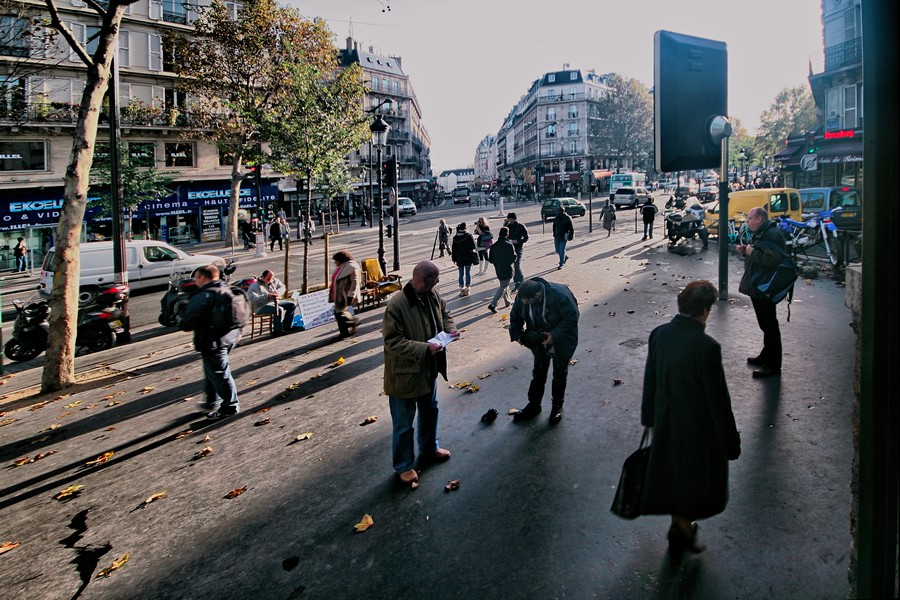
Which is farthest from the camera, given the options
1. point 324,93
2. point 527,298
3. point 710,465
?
point 324,93

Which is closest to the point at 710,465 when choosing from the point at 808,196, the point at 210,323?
the point at 210,323

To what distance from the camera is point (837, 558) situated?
3.45 meters

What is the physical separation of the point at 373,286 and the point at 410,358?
342 inches

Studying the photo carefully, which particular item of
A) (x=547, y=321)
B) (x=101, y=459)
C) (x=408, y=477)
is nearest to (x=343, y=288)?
(x=101, y=459)

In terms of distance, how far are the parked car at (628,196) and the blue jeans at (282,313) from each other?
39362 millimetres

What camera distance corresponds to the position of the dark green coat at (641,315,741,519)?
11.1ft

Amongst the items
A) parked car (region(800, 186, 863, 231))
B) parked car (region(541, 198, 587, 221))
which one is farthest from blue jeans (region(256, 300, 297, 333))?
parked car (region(541, 198, 587, 221))

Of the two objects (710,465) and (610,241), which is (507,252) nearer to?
(710,465)

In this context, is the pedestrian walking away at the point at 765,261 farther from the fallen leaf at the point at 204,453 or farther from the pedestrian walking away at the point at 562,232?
the pedestrian walking away at the point at 562,232

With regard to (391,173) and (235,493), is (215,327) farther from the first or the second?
(391,173)

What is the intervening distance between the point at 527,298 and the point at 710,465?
96.4 inches

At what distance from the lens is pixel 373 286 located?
1308cm

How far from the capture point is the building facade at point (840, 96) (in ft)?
97.8

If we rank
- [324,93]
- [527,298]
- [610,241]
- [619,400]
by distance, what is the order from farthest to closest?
[610,241] < [324,93] < [619,400] < [527,298]
